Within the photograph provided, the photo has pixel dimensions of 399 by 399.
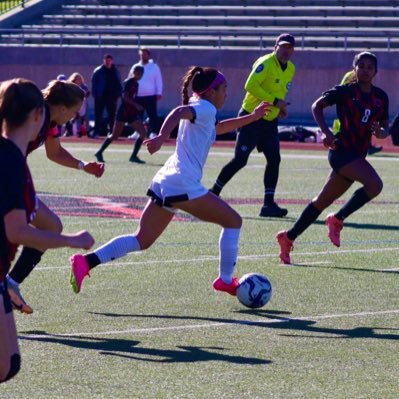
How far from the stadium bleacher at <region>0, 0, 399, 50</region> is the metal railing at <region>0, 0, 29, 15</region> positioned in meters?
1.08

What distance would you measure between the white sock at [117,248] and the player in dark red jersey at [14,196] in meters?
3.37

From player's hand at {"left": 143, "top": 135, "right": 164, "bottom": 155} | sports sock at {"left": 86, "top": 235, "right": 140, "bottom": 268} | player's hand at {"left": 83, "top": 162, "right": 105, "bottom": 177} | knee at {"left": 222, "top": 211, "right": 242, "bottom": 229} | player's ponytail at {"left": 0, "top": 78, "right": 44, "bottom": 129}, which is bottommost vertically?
sports sock at {"left": 86, "top": 235, "right": 140, "bottom": 268}

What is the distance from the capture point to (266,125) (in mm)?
14703

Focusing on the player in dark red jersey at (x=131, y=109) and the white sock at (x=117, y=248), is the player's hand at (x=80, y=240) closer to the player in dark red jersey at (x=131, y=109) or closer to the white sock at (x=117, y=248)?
the white sock at (x=117, y=248)

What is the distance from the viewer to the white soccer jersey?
846 centimetres

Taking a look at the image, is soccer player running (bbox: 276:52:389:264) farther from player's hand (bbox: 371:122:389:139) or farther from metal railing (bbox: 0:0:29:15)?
metal railing (bbox: 0:0:29:15)

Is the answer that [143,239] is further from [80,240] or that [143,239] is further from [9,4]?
[9,4]

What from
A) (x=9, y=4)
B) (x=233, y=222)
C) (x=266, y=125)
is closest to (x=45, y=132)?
(x=233, y=222)

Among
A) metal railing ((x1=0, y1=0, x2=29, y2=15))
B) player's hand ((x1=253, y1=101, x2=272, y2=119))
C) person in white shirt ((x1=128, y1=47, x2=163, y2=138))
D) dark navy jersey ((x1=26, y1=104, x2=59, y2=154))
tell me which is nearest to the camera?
dark navy jersey ((x1=26, y1=104, x2=59, y2=154))

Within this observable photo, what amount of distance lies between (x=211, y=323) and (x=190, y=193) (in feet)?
3.05

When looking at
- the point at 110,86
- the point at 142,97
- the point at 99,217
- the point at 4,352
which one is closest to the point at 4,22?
the point at 110,86

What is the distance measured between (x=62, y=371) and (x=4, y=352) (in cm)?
155

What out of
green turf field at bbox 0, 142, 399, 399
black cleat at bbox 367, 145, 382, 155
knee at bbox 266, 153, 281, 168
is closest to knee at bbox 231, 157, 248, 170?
knee at bbox 266, 153, 281, 168

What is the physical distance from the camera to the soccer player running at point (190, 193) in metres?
8.45
